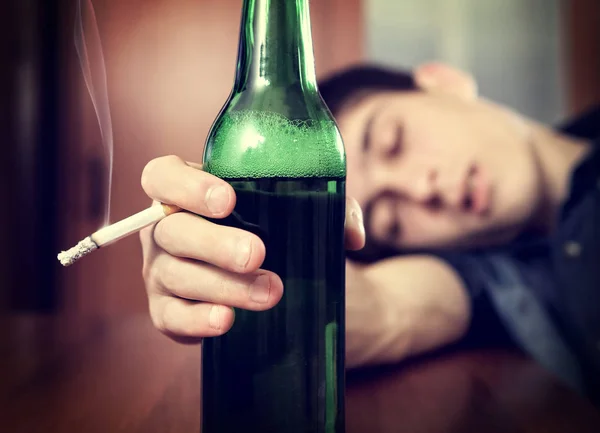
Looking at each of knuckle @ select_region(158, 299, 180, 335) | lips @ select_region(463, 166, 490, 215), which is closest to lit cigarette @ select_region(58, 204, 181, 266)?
knuckle @ select_region(158, 299, 180, 335)

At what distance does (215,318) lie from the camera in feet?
1.30

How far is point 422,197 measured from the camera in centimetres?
94

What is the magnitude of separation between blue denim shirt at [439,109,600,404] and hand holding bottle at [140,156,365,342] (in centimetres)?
64

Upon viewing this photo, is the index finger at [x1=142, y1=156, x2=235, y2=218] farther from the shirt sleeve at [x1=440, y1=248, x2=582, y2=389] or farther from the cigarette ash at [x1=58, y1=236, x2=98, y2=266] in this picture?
the shirt sleeve at [x1=440, y1=248, x2=582, y2=389]

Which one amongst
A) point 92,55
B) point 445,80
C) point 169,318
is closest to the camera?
point 169,318

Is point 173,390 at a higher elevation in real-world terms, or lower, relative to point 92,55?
lower

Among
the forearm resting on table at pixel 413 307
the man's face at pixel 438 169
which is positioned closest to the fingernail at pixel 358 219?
the forearm resting on table at pixel 413 307

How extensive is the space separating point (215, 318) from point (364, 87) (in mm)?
762

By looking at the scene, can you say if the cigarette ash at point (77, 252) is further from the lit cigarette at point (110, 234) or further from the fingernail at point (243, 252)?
the fingernail at point (243, 252)

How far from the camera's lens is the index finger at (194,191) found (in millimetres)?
370

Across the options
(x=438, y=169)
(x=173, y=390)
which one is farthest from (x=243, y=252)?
(x=438, y=169)

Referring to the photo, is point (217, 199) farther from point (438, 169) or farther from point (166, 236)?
point (438, 169)

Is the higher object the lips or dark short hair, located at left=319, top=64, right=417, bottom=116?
dark short hair, located at left=319, top=64, right=417, bottom=116

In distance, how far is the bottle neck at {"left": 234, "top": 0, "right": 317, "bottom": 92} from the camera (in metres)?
0.41
